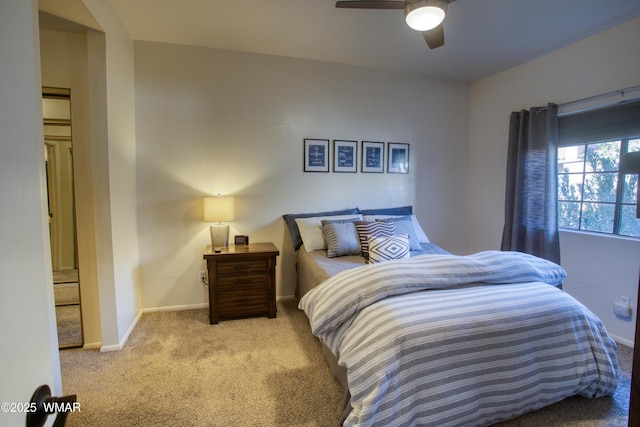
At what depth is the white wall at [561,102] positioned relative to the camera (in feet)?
8.18

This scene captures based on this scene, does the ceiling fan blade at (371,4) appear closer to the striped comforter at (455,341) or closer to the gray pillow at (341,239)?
the striped comforter at (455,341)

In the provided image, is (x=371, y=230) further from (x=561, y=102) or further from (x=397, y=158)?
(x=561, y=102)

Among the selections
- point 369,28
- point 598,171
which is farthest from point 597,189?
point 369,28

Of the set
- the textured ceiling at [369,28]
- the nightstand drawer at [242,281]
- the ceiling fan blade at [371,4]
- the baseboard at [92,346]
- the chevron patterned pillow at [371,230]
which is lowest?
the baseboard at [92,346]

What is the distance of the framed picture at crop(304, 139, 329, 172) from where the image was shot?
337cm

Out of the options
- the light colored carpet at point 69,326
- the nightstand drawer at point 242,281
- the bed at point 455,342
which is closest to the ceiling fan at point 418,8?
the bed at point 455,342

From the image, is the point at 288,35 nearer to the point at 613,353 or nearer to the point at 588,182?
the point at 588,182

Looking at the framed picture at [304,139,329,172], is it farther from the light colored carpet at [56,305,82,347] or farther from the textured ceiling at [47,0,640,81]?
the light colored carpet at [56,305,82,347]

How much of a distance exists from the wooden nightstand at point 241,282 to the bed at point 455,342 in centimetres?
111

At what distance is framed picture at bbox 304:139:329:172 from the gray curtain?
1.98 metres

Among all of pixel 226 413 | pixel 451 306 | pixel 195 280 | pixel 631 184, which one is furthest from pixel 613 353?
pixel 195 280

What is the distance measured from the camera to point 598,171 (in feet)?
9.09

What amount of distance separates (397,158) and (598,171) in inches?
73.5

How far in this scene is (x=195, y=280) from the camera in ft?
10.3
